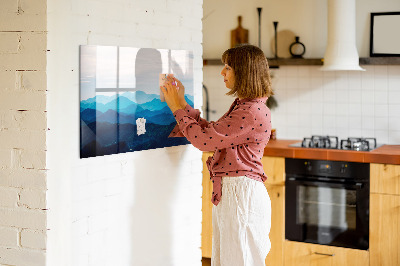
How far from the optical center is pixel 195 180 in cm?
319

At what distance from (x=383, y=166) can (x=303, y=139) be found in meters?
0.74

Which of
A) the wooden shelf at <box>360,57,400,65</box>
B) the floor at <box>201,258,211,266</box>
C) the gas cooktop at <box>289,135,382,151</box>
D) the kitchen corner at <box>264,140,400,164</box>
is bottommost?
the floor at <box>201,258,211,266</box>

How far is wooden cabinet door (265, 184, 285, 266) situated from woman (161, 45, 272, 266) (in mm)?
1589

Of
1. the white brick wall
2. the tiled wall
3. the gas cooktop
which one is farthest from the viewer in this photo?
the tiled wall

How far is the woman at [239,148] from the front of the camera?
107 inches

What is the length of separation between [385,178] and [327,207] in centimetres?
49

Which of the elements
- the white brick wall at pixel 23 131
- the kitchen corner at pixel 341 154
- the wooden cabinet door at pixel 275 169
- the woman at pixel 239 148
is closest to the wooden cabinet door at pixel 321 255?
the wooden cabinet door at pixel 275 169

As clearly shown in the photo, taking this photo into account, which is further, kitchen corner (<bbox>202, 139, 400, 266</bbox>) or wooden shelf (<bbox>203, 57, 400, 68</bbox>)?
wooden shelf (<bbox>203, 57, 400, 68</bbox>)

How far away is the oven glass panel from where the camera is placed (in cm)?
426

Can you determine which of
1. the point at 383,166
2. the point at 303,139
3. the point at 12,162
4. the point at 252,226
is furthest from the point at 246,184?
the point at 303,139

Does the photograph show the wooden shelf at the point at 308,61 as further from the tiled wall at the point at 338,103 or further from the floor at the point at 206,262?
the floor at the point at 206,262

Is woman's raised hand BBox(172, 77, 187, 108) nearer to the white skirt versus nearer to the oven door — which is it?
the white skirt

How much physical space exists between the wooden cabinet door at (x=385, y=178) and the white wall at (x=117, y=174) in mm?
1496

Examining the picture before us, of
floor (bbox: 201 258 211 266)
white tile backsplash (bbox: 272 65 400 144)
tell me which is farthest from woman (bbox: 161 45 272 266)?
white tile backsplash (bbox: 272 65 400 144)
